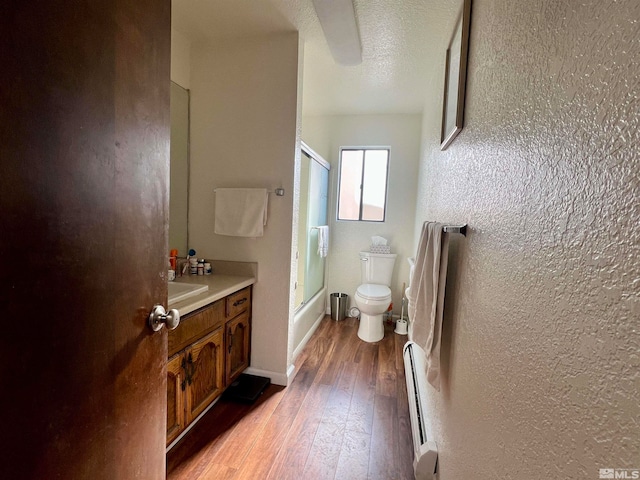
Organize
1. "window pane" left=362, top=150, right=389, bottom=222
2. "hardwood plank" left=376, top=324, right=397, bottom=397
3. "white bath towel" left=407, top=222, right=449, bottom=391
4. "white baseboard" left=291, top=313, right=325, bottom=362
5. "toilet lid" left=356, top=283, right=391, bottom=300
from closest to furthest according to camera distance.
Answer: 1. "white bath towel" left=407, top=222, right=449, bottom=391
2. "hardwood plank" left=376, top=324, right=397, bottom=397
3. "white baseboard" left=291, top=313, right=325, bottom=362
4. "toilet lid" left=356, top=283, right=391, bottom=300
5. "window pane" left=362, top=150, right=389, bottom=222

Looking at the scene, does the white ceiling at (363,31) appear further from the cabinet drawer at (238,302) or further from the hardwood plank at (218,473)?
the hardwood plank at (218,473)

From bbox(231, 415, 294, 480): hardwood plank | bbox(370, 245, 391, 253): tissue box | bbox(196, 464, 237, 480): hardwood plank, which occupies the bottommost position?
bbox(196, 464, 237, 480): hardwood plank

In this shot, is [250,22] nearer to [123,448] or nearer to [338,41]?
[338,41]

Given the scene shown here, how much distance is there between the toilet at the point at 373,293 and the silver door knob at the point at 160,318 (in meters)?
2.22

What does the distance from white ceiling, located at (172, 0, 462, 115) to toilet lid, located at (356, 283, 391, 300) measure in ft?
6.38

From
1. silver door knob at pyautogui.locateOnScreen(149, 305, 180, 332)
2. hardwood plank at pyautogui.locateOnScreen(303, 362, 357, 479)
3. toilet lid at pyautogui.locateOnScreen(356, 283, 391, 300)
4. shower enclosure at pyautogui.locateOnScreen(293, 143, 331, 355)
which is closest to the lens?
Result: silver door knob at pyautogui.locateOnScreen(149, 305, 180, 332)

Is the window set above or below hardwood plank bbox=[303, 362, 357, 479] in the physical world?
above

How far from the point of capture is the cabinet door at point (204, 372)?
1603 mm

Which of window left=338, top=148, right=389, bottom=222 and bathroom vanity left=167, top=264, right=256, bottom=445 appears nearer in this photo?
bathroom vanity left=167, top=264, right=256, bottom=445

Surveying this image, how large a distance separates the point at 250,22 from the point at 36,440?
2.20 meters

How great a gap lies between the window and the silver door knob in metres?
2.99

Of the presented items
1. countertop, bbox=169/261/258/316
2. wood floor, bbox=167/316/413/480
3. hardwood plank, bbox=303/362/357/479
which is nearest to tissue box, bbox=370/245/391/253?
wood floor, bbox=167/316/413/480

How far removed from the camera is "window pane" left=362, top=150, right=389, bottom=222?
3.64m

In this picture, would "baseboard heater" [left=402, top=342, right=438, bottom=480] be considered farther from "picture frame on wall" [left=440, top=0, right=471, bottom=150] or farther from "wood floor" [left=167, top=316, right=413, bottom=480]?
"picture frame on wall" [left=440, top=0, right=471, bottom=150]
